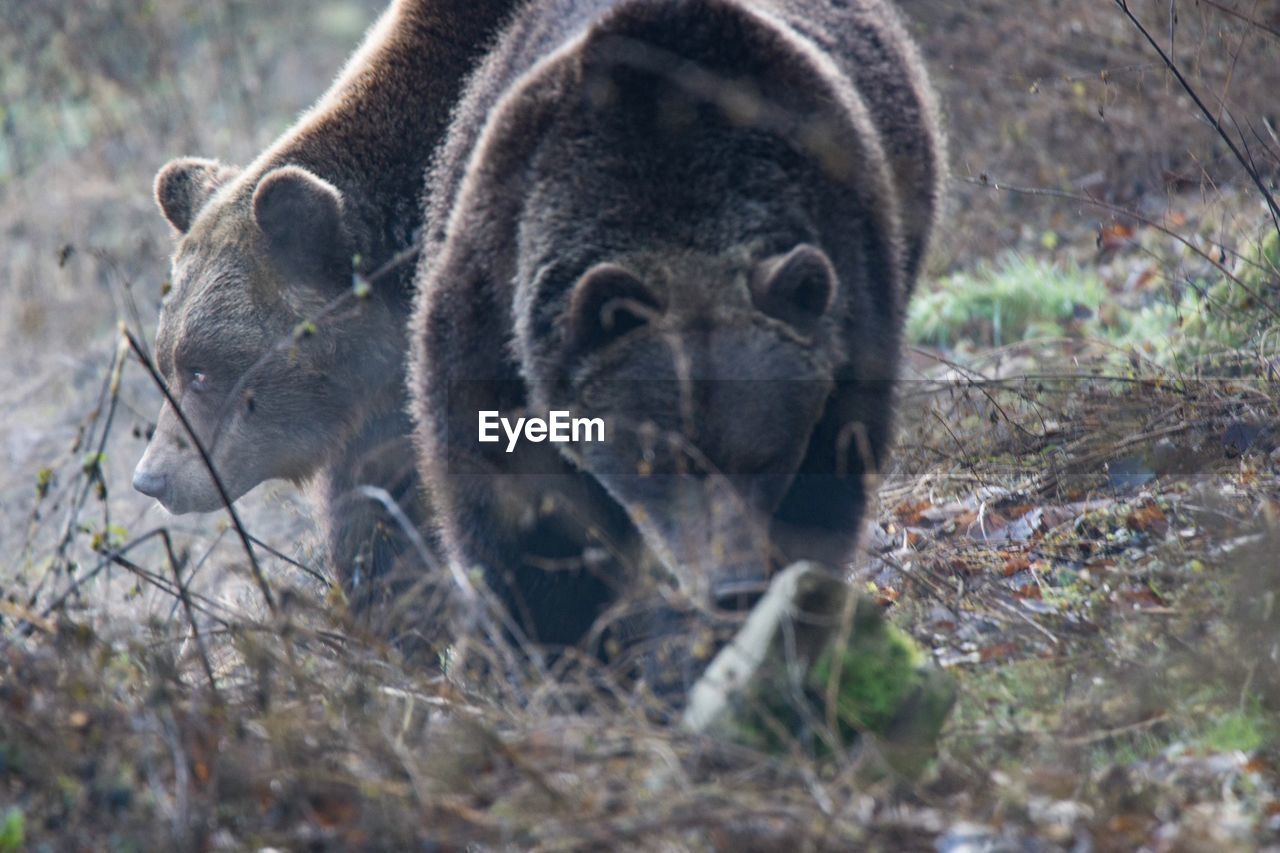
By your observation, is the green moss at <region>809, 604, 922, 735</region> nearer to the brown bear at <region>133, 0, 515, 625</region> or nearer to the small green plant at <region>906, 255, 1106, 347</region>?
the brown bear at <region>133, 0, 515, 625</region>

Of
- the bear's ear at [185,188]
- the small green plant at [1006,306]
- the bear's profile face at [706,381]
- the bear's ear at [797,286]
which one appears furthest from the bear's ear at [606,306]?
the small green plant at [1006,306]

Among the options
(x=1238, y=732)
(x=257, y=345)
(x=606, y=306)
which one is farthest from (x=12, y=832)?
(x=1238, y=732)

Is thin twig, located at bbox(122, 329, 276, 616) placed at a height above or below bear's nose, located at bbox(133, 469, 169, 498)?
above

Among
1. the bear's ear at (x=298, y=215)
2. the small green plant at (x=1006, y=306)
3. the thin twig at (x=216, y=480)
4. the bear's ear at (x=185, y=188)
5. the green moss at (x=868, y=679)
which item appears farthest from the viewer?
the small green plant at (x=1006, y=306)

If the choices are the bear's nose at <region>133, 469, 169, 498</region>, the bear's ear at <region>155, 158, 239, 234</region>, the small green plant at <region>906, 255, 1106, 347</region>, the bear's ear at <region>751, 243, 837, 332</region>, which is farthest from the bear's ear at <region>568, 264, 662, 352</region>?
the small green plant at <region>906, 255, 1106, 347</region>

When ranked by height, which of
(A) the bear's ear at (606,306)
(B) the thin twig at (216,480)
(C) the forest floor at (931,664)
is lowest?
(C) the forest floor at (931,664)

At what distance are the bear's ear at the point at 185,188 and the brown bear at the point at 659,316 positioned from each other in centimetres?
189

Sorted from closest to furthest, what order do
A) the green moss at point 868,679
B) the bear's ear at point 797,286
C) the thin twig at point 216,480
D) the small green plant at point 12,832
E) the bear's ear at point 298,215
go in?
1. the small green plant at point 12,832
2. the green moss at point 868,679
3. the thin twig at point 216,480
4. the bear's ear at point 797,286
5. the bear's ear at point 298,215

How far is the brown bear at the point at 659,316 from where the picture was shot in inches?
159

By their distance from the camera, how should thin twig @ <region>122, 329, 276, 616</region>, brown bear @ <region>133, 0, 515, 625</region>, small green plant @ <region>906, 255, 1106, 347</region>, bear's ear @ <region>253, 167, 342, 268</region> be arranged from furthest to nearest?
small green plant @ <region>906, 255, 1106, 347</region> → brown bear @ <region>133, 0, 515, 625</region> → bear's ear @ <region>253, 167, 342, 268</region> → thin twig @ <region>122, 329, 276, 616</region>

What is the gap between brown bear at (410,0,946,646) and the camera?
4.04 meters

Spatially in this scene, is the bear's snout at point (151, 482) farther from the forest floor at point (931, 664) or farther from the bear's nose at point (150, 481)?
the forest floor at point (931, 664)

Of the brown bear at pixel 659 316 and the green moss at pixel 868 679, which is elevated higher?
the brown bear at pixel 659 316

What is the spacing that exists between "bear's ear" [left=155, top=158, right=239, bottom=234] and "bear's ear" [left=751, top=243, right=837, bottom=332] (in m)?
3.24
